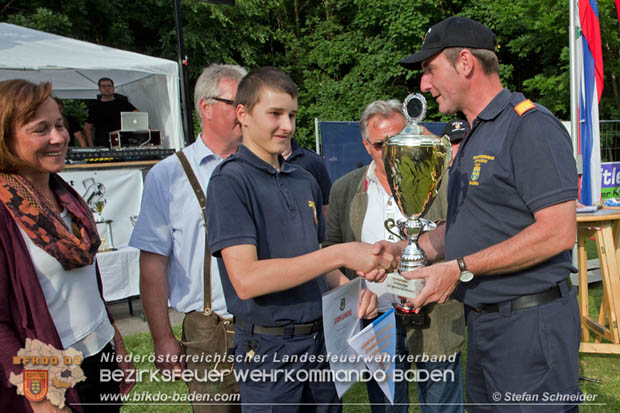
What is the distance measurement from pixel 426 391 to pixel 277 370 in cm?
137

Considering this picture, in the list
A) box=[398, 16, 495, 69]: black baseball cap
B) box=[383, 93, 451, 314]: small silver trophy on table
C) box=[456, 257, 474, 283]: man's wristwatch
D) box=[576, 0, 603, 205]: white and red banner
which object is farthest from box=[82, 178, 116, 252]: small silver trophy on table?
box=[576, 0, 603, 205]: white and red banner

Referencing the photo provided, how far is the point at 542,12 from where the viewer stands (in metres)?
13.6

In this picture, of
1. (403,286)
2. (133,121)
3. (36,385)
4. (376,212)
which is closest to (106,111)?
(133,121)

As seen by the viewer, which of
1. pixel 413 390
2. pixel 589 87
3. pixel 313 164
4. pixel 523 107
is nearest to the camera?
pixel 523 107

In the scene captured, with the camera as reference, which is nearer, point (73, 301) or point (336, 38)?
point (73, 301)

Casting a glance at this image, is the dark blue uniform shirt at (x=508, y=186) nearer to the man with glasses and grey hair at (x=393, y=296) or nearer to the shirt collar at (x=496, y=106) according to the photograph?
the shirt collar at (x=496, y=106)

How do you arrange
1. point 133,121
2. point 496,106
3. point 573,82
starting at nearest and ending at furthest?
1. point 496,106
2. point 573,82
3. point 133,121

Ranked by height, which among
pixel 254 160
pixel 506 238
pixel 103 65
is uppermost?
pixel 103 65

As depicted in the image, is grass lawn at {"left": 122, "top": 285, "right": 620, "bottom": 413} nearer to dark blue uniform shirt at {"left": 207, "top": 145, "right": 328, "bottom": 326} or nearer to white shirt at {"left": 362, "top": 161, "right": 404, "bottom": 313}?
white shirt at {"left": 362, "top": 161, "right": 404, "bottom": 313}

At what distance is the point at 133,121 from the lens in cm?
690

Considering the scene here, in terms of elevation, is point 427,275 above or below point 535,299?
above

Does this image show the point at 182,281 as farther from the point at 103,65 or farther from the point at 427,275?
the point at 103,65

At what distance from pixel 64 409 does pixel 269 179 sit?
1199 mm

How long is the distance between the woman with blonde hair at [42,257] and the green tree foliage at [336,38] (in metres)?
13.3
